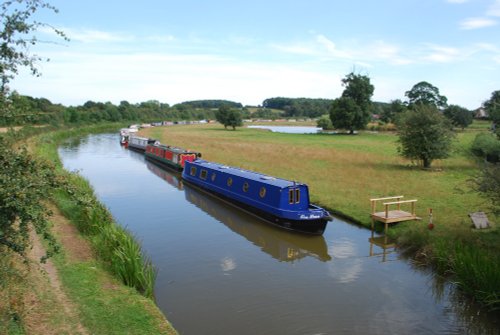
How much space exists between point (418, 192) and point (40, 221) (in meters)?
18.4

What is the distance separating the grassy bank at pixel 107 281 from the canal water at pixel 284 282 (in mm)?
887

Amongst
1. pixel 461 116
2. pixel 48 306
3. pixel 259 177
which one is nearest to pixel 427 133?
pixel 259 177

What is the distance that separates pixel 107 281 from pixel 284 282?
4676mm

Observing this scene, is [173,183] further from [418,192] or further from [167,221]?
[418,192]

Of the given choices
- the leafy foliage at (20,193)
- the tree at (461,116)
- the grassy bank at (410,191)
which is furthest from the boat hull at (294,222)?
the tree at (461,116)

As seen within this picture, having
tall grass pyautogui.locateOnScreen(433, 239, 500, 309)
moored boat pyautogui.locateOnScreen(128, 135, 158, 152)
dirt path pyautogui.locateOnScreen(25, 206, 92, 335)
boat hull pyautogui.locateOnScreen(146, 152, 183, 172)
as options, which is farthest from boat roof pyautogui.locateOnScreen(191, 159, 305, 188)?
moored boat pyautogui.locateOnScreen(128, 135, 158, 152)

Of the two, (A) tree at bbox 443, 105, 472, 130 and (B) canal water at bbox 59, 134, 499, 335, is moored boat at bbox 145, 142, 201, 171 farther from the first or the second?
(A) tree at bbox 443, 105, 472, 130

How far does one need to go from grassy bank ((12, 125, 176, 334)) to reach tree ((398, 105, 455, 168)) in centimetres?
2088

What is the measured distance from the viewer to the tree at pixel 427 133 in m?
26.9

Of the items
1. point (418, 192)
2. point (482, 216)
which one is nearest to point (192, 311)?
point (482, 216)

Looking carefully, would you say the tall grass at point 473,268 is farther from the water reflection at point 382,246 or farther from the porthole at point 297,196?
the porthole at point 297,196

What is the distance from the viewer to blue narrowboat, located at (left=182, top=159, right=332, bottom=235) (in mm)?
15755

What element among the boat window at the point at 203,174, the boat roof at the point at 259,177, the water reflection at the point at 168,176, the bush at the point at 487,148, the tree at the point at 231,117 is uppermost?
the tree at the point at 231,117

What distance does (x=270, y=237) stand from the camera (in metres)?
15.9
